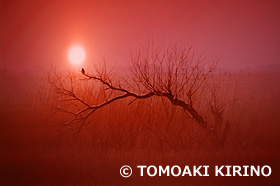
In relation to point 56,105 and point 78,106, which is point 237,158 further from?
point 56,105

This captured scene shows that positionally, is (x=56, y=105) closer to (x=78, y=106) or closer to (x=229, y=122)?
(x=78, y=106)

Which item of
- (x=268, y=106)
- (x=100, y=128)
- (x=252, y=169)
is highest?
(x=268, y=106)

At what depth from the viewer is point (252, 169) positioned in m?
3.90

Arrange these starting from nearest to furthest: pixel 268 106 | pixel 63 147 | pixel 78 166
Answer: pixel 78 166 → pixel 63 147 → pixel 268 106

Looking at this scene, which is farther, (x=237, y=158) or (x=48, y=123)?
(x=48, y=123)

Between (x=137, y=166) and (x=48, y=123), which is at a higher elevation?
(x=48, y=123)

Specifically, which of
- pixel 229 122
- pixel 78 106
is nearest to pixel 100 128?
pixel 78 106

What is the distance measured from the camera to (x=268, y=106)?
436cm

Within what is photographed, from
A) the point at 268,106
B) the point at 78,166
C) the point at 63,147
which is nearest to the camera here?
the point at 78,166

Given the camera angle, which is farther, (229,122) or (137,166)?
(229,122)

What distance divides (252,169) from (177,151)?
772mm

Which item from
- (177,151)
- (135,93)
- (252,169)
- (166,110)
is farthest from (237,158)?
(135,93)

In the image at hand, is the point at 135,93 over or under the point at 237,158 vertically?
over

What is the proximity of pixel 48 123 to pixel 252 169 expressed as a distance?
2215mm
